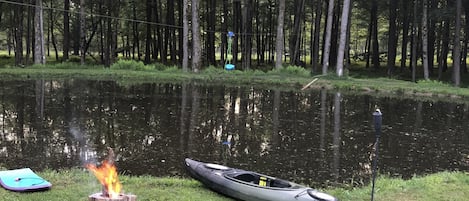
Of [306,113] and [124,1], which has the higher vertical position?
[124,1]

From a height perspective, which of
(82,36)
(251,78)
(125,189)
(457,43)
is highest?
(82,36)

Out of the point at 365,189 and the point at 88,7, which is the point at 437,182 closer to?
the point at 365,189

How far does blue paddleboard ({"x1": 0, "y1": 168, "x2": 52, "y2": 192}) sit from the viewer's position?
5863mm

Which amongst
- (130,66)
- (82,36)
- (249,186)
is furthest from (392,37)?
(249,186)

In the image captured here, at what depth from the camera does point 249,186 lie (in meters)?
5.94

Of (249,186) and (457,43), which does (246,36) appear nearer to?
(457,43)

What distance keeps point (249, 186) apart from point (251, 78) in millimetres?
16372

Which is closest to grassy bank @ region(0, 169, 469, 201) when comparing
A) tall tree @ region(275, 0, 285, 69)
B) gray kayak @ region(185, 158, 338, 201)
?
gray kayak @ region(185, 158, 338, 201)

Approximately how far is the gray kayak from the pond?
1252 mm

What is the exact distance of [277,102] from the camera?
665 inches

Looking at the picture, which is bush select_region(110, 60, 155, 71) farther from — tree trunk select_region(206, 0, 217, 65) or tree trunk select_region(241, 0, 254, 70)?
tree trunk select_region(206, 0, 217, 65)

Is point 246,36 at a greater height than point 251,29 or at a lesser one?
lesser

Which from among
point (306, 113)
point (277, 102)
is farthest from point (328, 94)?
point (306, 113)

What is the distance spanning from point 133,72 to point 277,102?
27.5 feet
